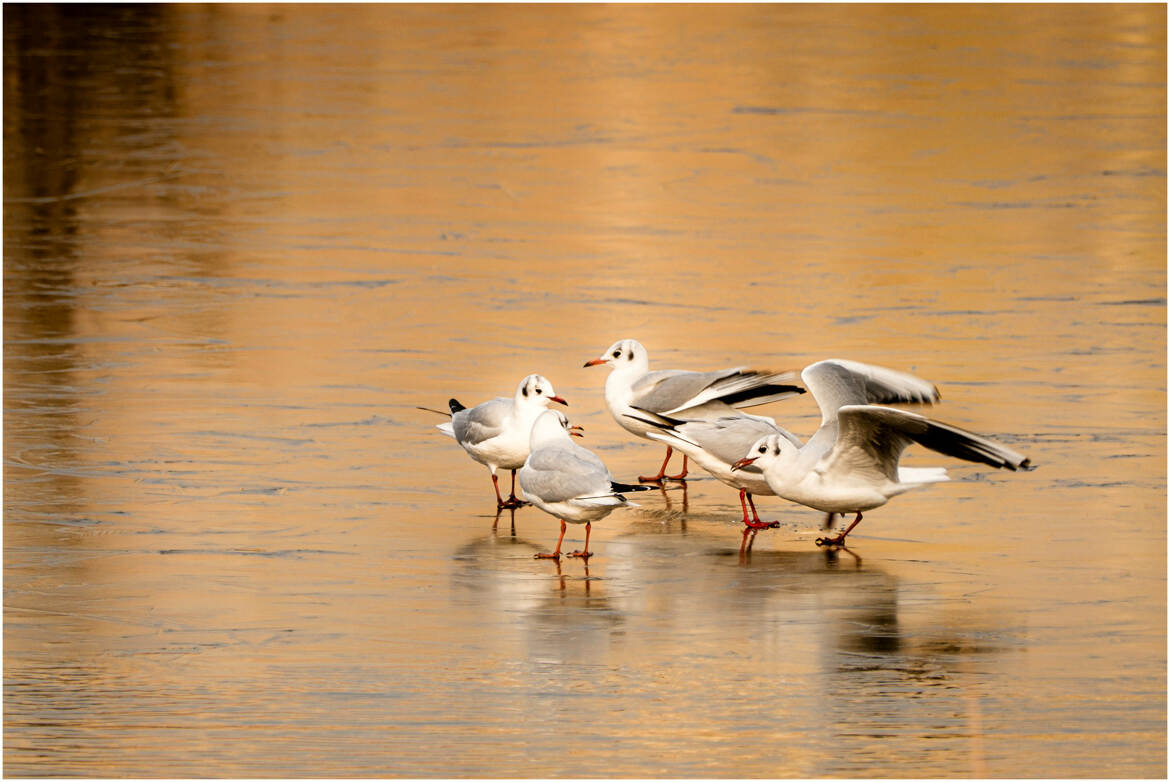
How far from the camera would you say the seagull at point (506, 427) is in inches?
363

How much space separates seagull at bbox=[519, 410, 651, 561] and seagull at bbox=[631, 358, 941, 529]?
736 millimetres

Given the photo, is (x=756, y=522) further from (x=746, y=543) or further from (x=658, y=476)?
(x=658, y=476)

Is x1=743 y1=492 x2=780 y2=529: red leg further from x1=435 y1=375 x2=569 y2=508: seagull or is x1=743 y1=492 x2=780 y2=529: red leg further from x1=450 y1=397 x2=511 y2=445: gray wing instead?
x1=450 y1=397 x2=511 y2=445: gray wing

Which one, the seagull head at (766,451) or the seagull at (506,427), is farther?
the seagull at (506,427)

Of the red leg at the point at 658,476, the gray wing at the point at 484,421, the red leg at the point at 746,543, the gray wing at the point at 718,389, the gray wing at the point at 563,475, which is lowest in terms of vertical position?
the red leg at the point at 746,543

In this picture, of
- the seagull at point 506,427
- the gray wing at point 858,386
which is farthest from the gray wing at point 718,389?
the seagull at point 506,427

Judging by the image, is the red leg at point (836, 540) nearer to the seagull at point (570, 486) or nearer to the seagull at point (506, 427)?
the seagull at point (570, 486)

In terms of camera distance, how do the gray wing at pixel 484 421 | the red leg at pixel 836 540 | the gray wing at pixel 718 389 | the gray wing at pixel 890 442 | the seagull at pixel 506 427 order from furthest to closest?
the gray wing at pixel 718 389 → the gray wing at pixel 484 421 → the seagull at pixel 506 427 → the red leg at pixel 836 540 → the gray wing at pixel 890 442

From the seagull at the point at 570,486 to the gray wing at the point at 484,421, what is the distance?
570 mm

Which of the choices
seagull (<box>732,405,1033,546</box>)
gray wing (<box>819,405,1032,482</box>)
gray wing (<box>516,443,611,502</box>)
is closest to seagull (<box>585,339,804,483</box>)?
seagull (<box>732,405,1033,546</box>)

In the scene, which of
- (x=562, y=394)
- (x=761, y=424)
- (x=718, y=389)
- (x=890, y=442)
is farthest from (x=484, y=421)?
(x=890, y=442)

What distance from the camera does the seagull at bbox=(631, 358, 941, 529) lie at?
29.9ft

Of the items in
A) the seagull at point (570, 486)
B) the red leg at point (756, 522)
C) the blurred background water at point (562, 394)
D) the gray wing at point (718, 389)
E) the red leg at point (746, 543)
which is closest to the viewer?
the blurred background water at point (562, 394)

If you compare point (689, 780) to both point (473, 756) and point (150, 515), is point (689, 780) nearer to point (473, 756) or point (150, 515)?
point (473, 756)
